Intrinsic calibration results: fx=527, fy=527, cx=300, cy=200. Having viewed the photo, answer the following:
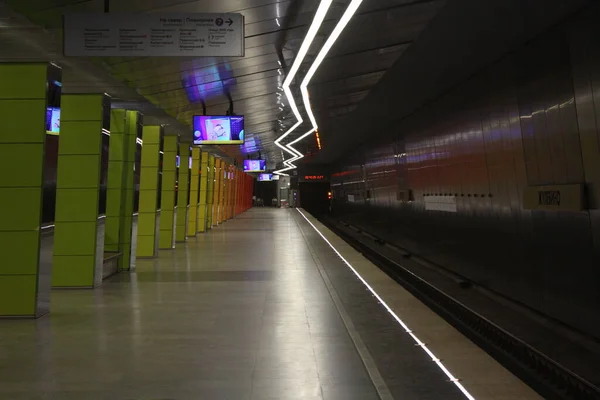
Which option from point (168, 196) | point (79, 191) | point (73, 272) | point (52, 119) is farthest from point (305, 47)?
point (168, 196)

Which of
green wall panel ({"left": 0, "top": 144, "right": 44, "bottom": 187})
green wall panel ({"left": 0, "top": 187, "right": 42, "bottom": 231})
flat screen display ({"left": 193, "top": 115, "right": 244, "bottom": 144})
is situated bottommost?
green wall panel ({"left": 0, "top": 187, "right": 42, "bottom": 231})

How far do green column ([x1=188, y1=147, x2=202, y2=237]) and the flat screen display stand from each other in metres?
6.19

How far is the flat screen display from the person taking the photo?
11.2 metres

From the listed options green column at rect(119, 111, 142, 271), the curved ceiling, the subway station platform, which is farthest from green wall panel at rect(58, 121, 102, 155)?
the subway station platform

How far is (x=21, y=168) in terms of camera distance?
5949 mm

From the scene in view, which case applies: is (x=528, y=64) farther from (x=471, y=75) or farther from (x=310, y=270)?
(x=310, y=270)

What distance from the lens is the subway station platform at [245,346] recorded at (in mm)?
3629

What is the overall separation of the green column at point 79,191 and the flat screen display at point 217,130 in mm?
3434

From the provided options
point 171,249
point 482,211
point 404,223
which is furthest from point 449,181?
point 171,249

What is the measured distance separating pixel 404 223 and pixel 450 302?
21.2 feet

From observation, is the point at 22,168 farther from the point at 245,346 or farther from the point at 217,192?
the point at 217,192

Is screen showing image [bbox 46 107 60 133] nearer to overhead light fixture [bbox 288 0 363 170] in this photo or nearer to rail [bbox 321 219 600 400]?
overhead light fixture [bbox 288 0 363 170]

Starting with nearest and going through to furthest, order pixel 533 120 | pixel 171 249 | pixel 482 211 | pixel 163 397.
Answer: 1. pixel 163 397
2. pixel 533 120
3. pixel 482 211
4. pixel 171 249

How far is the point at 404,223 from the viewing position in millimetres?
15703
